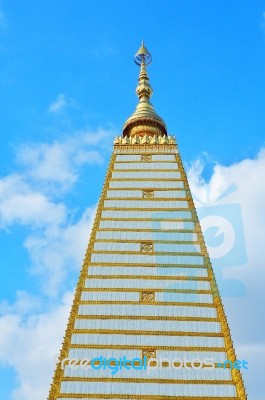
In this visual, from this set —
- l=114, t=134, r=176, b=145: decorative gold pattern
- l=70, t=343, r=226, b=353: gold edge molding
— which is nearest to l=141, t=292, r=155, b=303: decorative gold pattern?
l=70, t=343, r=226, b=353: gold edge molding

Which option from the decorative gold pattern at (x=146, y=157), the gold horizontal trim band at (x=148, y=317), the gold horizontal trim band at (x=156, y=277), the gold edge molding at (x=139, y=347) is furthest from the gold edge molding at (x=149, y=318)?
the decorative gold pattern at (x=146, y=157)

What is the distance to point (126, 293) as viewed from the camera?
2752 cm

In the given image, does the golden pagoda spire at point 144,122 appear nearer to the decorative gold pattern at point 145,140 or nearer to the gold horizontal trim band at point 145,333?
the decorative gold pattern at point 145,140

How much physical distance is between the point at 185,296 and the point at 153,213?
21.9ft

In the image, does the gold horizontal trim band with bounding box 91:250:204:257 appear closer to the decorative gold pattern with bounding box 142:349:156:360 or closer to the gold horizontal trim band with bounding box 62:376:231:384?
the decorative gold pattern with bounding box 142:349:156:360

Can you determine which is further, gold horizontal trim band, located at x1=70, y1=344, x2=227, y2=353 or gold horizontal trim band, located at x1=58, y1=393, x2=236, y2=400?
gold horizontal trim band, located at x1=70, y1=344, x2=227, y2=353

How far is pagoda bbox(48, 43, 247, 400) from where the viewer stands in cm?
2409

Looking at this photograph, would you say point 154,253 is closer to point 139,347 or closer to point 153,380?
point 139,347

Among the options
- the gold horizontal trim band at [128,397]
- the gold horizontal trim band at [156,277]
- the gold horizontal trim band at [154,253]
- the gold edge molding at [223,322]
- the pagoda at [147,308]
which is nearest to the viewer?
the gold horizontal trim band at [128,397]

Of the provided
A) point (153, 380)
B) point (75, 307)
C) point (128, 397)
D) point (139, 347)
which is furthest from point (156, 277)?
point (128, 397)

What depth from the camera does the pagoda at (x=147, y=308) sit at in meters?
24.1

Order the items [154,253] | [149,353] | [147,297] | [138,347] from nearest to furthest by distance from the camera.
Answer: [149,353] < [138,347] < [147,297] < [154,253]

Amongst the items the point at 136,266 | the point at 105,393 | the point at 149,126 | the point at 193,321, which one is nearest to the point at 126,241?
the point at 136,266

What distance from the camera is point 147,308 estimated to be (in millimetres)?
26812
